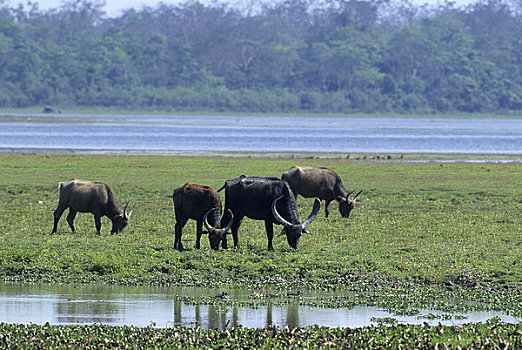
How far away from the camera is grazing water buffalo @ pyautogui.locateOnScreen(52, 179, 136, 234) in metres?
19.5

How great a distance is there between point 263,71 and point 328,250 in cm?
12372

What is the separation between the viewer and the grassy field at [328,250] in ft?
50.1

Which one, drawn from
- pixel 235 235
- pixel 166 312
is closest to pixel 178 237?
pixel 235 235

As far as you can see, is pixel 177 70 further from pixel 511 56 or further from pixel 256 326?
pixel 256 326

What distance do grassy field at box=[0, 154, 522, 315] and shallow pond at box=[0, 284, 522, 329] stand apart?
719 mm

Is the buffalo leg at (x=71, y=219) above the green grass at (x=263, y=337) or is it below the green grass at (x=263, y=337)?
below

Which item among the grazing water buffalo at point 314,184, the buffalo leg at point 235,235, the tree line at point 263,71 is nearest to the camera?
the buffalo leg at point 235,235

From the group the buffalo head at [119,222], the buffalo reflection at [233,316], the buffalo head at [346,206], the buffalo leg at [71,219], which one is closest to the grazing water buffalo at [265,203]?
the buffalo head at [119,222]

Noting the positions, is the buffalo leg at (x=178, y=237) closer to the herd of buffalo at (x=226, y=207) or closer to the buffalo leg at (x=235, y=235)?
the herd of buffalo at (x=226, y=207)

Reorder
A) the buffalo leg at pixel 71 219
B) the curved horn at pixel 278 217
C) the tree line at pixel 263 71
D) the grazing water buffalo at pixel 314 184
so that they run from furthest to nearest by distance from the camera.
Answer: the tree line at pixel 263 71 < the grazing water buffalo at pixel 314 184 < the buffalo leg at pixel 71 219 < the curved horn at pixel 278 217

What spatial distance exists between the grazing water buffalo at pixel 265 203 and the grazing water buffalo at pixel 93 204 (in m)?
2.86

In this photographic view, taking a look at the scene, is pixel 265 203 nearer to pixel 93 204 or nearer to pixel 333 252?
pixel 333 252

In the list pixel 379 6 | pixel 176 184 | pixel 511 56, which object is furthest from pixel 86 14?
pixel 176 184

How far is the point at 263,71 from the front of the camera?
14000 centimetres
